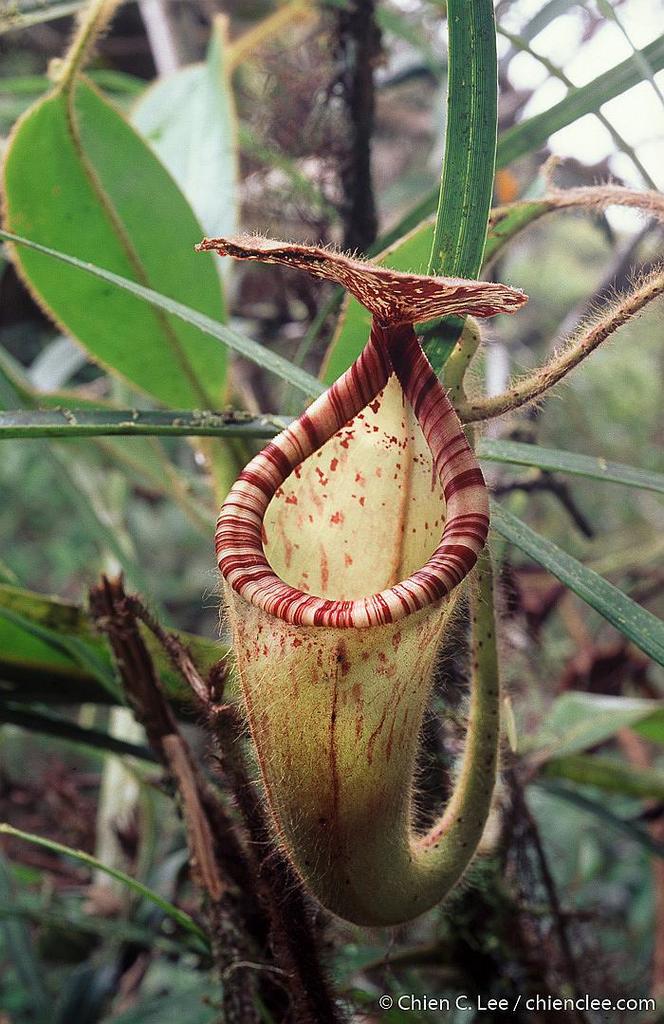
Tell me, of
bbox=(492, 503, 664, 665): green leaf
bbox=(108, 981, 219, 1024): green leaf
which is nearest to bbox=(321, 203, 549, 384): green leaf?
bbox=(492, 503, 664, 665): green leaf

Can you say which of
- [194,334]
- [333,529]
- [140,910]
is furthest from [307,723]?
[140,910]

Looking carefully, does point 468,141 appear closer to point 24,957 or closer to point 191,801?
point 191,801

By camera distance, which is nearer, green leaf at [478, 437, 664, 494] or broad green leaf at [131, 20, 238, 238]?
green leaf at [478, 437, 664, 494]

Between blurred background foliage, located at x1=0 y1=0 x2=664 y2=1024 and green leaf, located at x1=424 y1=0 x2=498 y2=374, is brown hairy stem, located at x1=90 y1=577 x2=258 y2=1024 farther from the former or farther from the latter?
green leaf, located at x1=424 y1=0 x2=498 y2=374

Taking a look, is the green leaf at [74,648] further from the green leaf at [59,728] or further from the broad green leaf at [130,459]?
the broad green leaf at [130,459]

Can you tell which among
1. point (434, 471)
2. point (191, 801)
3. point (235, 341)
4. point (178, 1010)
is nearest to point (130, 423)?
point (235, 341)

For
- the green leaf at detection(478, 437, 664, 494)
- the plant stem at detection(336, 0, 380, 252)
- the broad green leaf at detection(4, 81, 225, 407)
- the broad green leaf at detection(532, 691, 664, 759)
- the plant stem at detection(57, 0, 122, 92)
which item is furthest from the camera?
the plant stem at detection(336, 0, 380, 252)

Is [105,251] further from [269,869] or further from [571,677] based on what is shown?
[571,677]
